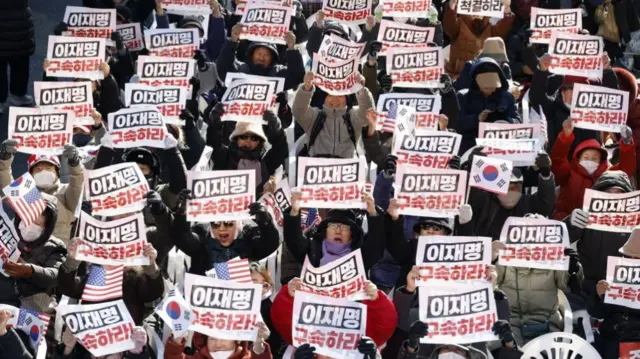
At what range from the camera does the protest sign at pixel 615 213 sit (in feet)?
39.2

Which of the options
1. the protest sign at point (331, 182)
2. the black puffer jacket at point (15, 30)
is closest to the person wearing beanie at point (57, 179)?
the protest sign at point (331, 182)

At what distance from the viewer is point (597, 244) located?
481 inches

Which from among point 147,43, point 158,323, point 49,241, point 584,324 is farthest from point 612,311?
point 147,43

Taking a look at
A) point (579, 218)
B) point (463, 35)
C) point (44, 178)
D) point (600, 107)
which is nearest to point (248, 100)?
point (44, 178)

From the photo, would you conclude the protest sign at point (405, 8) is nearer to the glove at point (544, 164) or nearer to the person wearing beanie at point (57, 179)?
the glove at point (544, 164)

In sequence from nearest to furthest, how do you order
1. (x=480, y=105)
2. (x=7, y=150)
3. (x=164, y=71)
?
1. (x=7, y=150)
2. (x=480, y=105)
3. (x=164, y=71)

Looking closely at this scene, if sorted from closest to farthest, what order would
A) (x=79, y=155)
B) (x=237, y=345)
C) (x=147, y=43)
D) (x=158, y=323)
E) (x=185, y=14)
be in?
(x=237, y=345) < (x=158, y=323) < (x=79, y=155) < (x=147, y=43) < (x=185, y=14)

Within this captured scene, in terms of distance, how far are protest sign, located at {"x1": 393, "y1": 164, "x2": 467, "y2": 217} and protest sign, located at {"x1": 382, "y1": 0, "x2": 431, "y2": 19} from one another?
3.58 metres

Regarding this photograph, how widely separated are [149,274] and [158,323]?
1.09 ft

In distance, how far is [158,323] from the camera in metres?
11.4

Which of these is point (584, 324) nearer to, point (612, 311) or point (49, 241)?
point (612, 311)

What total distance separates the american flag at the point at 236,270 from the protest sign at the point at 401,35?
426 cm

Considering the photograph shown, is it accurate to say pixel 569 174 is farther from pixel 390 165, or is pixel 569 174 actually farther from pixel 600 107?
pixel 390 165

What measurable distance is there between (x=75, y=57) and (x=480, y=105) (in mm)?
3440
